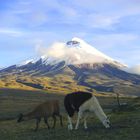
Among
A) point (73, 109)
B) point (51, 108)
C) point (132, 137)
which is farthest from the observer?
point (51, 108)

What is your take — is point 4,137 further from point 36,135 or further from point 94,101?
point 94,101

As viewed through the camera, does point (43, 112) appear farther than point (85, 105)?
Yes

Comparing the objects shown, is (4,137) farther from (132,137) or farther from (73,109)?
(132,137)

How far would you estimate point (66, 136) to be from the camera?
26156 millimetres

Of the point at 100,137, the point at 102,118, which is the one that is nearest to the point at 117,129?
the point at 102,118

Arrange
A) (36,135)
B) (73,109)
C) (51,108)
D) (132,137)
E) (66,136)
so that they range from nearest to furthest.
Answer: (132,137) < (66,136) < (36,135) < (73,109) < (51,108)

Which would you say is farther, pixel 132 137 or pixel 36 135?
pixel 36 135

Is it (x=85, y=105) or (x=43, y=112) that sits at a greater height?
(x=85, y=105)

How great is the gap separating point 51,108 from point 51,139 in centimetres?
843

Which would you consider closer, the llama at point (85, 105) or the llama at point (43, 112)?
the llama at point (85, 105)

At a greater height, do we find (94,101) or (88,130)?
(94,101)

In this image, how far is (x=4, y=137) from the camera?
2869 cm

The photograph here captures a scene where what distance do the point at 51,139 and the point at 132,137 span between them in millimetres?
5018

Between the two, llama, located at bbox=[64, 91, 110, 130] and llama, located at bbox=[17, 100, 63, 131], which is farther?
llama, located at bbox=[17, 100, 63, 131]
